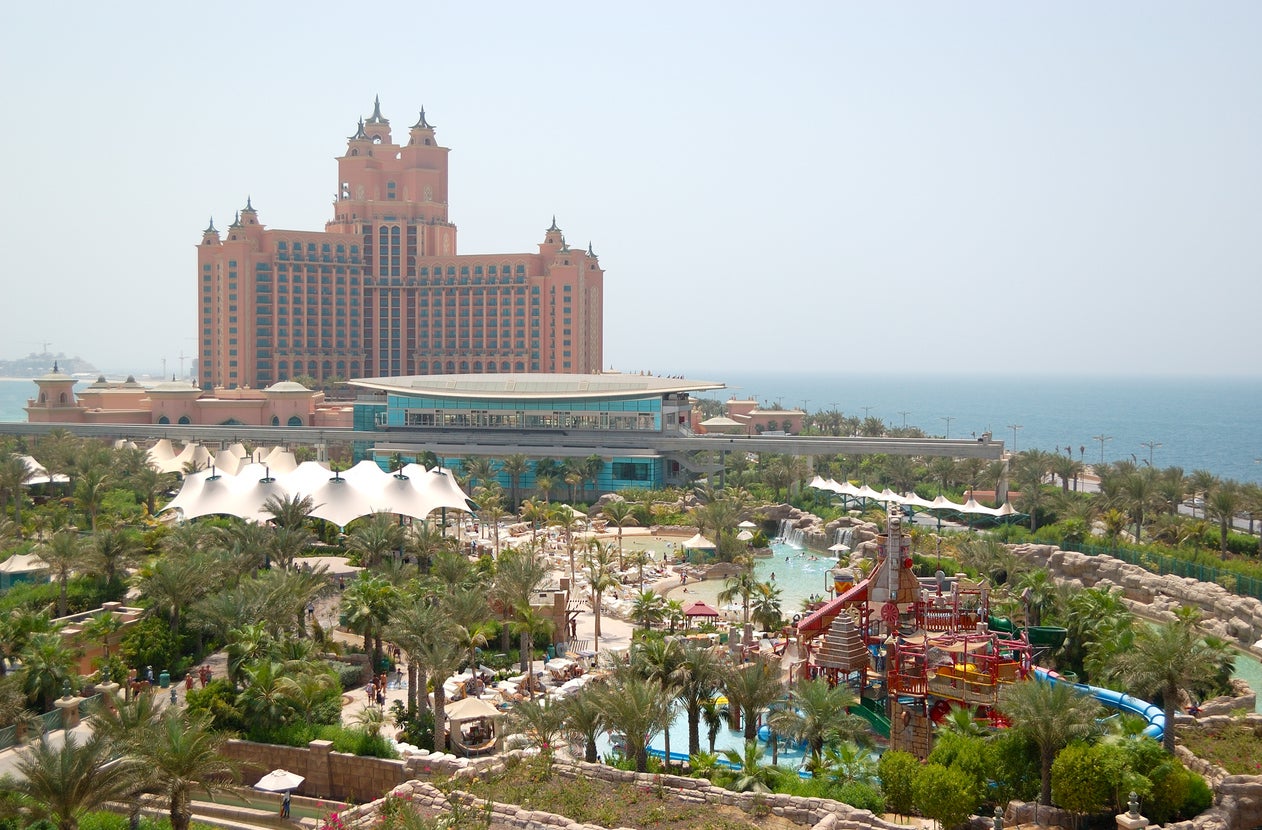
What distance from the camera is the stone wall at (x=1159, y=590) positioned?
3966cm

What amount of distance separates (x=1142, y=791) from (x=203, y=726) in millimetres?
18324

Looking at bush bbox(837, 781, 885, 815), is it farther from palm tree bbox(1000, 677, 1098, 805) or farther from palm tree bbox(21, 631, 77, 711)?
palm tree bbox(21, 631, 77, 711)

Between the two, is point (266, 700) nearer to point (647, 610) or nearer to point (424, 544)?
point (647, 610)

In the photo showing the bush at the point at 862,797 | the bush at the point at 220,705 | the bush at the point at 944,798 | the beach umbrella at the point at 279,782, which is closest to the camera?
the bush at the point at 944,798

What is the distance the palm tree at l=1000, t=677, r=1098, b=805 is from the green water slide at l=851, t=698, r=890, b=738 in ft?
20.4

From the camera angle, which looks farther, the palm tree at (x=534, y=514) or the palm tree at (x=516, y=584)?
the palm tree at (x=534, y=514)

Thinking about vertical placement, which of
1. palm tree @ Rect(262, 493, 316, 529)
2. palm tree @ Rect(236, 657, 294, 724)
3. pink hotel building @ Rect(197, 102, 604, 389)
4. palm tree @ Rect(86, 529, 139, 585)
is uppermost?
pink hotel building @ Rect(197, 102, 604, 389)

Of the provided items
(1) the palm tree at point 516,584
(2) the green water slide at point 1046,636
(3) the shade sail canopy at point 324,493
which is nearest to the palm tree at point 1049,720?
(2) the green water slide at point 1046,636

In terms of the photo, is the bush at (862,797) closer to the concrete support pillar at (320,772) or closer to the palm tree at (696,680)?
the palm tree at (696,680)

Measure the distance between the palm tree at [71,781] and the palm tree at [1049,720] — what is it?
17.4 m

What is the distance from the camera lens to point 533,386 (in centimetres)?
8188

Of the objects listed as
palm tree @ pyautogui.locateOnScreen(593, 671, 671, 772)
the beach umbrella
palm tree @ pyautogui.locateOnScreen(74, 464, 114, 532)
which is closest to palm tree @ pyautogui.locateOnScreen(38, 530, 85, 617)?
palm tree @ pyautogui.locateOnScreen(74, 464, 114, 532)

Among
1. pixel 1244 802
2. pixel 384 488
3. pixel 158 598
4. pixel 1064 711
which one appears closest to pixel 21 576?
pixel 158 598

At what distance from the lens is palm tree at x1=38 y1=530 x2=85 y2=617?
36562 mm
